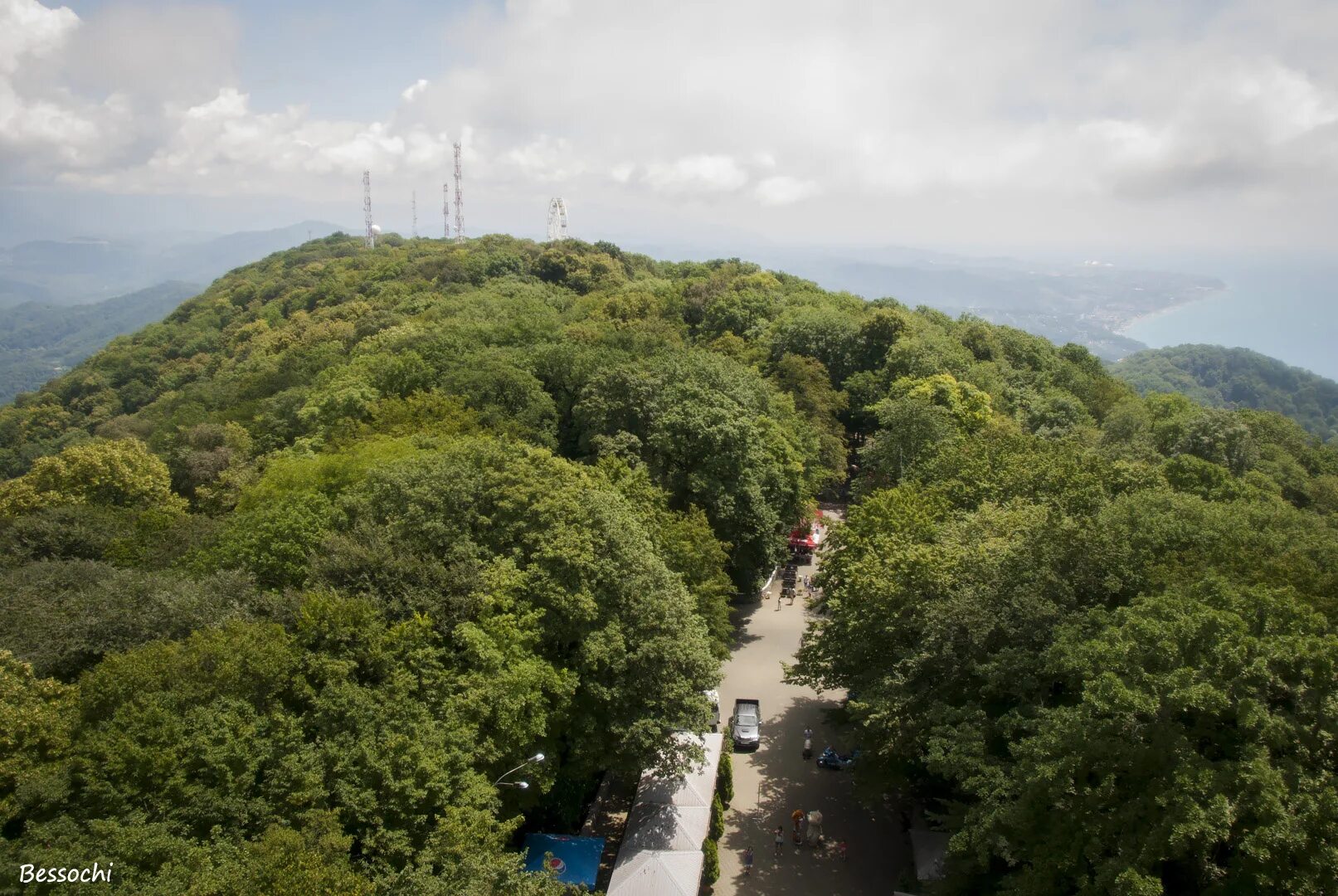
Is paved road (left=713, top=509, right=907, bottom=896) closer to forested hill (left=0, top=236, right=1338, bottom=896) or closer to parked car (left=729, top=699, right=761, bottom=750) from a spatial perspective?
parked car (left=729, top=699, right=761, bottom=750)

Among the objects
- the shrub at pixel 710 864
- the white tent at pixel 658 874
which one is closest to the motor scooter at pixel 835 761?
the shrub at pixel 710 864

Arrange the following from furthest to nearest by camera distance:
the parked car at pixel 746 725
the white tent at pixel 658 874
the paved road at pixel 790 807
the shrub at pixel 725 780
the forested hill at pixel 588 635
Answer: the parked car at pixel 746 725 → the shrub at pixel 725 780 → the paved road at pixel 790 807 → the white tent at pixel 658 874 → the forested hill at pixel 588 635

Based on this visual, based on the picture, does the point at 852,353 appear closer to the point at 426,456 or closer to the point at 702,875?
the point at 426,456

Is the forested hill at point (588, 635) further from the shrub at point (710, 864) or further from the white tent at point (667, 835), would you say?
the shrub at point (710, 864)

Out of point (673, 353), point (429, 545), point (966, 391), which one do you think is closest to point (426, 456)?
point (429, 545)

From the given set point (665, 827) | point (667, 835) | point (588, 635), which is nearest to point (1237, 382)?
point (665, 827)

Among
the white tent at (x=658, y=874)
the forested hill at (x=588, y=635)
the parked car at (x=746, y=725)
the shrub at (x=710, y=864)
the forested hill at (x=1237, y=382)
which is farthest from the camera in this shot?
the forested hill at (x=1237, y=382)
